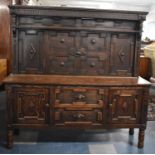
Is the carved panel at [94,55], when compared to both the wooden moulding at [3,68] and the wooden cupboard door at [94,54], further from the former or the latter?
the wooden moulding at [3,68]

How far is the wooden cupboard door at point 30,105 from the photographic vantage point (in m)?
2.06

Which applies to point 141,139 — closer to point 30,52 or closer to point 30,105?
point 30,105

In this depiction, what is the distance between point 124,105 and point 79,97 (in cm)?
42

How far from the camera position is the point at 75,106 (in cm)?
211

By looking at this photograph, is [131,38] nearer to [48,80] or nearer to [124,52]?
[124,52]

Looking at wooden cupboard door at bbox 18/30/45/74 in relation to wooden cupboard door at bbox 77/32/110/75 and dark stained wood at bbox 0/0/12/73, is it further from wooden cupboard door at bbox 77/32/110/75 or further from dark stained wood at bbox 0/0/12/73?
dark stained wood at bbox 0/0/12/73

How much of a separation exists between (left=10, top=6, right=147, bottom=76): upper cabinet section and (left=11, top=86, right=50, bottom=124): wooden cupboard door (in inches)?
11.5

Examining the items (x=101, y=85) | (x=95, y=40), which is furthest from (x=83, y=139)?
(x=95, y=40)

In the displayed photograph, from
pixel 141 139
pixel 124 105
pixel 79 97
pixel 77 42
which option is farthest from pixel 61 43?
pixel 141 139

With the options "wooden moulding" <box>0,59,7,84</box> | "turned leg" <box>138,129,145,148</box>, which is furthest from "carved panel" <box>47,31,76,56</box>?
"wooden moulding" <box>0,59,7,84</box>

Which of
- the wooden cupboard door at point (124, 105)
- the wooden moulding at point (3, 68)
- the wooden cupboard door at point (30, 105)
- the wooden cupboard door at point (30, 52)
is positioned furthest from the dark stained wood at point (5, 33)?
the wooden cupboard door at point (124, 105)

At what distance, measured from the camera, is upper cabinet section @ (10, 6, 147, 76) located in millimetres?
2203

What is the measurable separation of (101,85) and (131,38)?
1.96 ft

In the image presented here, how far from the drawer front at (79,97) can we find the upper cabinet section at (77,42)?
289 mm
